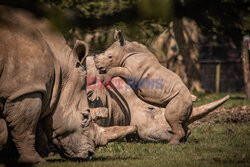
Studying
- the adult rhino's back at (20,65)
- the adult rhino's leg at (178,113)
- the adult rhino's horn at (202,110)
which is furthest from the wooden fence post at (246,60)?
the adult rhino's back at (20,65)

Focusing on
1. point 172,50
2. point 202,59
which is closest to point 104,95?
point 172,50

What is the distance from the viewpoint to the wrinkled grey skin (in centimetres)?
572

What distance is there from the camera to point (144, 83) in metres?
5.45

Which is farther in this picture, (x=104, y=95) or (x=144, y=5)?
(x=104, y=95)

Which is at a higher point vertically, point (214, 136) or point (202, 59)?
point (214, 136)

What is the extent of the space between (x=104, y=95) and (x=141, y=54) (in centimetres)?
80

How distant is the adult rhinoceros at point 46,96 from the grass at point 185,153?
0.81ft

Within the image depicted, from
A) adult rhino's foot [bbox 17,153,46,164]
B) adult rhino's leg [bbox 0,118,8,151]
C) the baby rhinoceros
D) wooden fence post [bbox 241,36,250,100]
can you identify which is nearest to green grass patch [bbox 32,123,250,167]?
adult rhino's foot [bbox 17,153,46,164]

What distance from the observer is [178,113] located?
17.6 ft

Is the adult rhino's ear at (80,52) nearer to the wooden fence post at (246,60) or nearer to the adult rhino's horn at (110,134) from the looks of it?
the adult rhino's horn at (110,134)

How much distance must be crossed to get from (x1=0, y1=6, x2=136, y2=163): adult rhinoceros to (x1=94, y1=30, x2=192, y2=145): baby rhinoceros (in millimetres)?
1226

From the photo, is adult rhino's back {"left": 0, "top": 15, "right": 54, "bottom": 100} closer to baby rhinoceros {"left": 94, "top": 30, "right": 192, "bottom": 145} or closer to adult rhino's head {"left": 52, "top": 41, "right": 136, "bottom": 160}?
adult rhino's head {"left": 52, "top": 41, "right": 136, "bottom": 160}

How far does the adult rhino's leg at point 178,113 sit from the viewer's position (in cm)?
538

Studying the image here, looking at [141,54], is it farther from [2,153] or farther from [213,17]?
[213,17]
